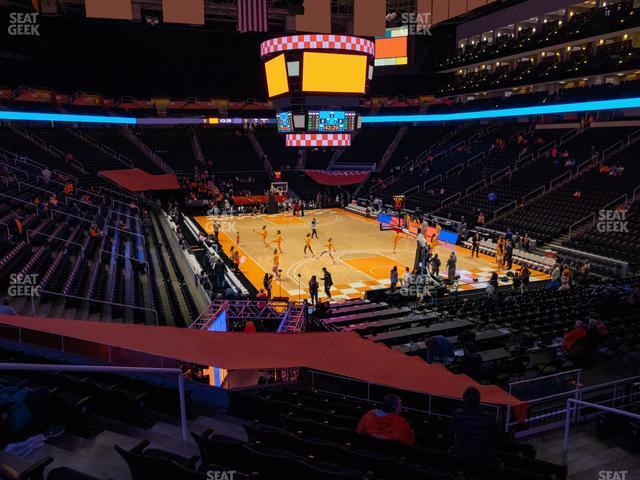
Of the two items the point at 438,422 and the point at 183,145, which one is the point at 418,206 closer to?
the point at 183,145

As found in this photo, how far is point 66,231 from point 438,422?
15066mm

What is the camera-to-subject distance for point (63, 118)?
35.2 metres

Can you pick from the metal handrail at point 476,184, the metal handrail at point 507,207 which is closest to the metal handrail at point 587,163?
the metal handrail at point 507,207

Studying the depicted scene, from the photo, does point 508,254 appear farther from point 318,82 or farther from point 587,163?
point 587,163

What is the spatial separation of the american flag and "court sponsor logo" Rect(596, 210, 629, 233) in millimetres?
24833

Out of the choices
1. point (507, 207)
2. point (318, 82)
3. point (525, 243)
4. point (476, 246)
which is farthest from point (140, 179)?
point (525, 243)

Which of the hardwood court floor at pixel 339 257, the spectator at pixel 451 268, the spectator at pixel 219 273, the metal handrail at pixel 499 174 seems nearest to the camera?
the spectator at pixel 219 273

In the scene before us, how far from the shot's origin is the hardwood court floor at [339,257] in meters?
19.8

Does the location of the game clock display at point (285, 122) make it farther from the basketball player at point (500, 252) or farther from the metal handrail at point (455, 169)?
the metal handrail at point (455, 169)

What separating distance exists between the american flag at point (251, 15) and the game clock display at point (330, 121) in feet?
54.4

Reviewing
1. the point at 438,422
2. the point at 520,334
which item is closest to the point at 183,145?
the point at 520,334

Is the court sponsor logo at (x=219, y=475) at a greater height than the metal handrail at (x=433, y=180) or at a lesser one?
greater

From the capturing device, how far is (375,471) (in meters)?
4.27

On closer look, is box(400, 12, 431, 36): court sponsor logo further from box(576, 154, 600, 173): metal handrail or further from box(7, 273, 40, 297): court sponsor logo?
box(7, 273, 40, 297): court sponsor logo
